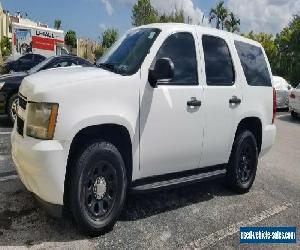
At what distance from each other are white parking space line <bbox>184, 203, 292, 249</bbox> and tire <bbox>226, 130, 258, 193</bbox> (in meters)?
0.60

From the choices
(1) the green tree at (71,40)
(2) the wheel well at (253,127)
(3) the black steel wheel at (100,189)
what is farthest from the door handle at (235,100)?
Result: (1) the green tree at (71,40)

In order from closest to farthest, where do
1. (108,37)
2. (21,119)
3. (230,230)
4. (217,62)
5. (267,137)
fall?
(21,119)
(230,230)
(217,62)
(267,137)
(108,37)

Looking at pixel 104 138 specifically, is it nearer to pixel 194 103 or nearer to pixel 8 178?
pixel 194 103

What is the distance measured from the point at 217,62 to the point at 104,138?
1.96m

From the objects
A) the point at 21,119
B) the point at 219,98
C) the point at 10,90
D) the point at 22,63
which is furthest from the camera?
the point at 22,63

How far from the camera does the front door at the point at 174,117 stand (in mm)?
4535

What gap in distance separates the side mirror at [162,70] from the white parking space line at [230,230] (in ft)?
5.57

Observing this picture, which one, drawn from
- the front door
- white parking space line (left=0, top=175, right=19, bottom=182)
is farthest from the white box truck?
the front door

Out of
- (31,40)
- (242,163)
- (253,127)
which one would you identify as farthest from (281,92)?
(31,40)

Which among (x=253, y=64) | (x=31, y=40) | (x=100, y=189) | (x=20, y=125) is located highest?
(x=31, y=40)

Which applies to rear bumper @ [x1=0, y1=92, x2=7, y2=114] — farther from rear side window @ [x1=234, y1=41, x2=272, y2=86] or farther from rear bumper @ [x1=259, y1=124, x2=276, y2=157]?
rear bumper @ [x1=259, y1=124, x2=276, y2=157]

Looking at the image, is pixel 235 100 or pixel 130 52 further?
pixel 235 100

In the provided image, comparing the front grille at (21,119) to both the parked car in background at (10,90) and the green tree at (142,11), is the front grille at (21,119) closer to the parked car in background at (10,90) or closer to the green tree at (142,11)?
the parked car in background at (10,90)

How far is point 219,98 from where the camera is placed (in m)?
5.34
